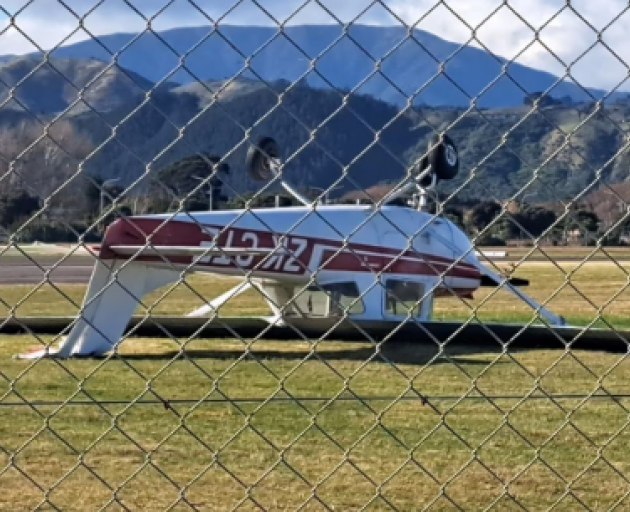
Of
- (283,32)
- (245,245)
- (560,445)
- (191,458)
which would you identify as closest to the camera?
(283,32)

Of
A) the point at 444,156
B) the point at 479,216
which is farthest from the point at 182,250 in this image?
the point at 444,156

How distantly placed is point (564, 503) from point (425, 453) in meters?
1.21

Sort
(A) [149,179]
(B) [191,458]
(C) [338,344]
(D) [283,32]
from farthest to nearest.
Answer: (C) [338,344], (B) [191,458], (A) [149,179], (D) [283,32]

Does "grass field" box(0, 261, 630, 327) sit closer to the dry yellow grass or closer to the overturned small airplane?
the overturned small airplane

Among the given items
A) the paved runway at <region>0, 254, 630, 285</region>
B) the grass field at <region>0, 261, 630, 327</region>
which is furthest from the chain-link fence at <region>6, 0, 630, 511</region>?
the paved runway at <region>0, 254, 630, 285</region>

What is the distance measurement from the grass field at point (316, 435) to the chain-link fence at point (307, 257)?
0.09ft

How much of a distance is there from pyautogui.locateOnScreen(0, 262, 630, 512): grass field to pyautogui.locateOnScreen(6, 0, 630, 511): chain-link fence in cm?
3

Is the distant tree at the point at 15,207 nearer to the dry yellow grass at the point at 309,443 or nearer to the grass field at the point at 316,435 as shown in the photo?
the grass field at the point at 316,435

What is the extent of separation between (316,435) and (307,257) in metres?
5.83

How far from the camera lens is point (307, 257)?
13.0 m

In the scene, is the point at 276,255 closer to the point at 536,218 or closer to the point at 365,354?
the point at 365,354

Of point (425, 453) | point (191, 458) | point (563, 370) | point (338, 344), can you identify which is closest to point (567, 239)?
point (425, 453)

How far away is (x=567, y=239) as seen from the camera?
5.52 meters

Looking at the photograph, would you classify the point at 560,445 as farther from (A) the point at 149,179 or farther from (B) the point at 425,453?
(A) the point at 149,179
